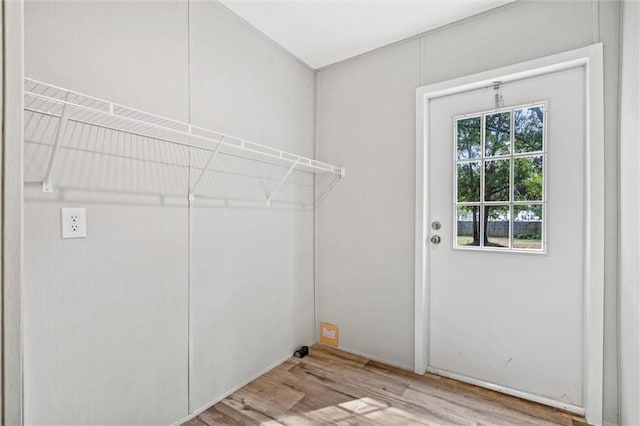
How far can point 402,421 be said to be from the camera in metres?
1.58

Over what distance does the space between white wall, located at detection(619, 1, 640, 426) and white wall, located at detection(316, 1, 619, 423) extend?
0.06 metres

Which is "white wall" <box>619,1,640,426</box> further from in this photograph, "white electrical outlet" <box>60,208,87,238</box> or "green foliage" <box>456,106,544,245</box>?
"white electrical outlet" <box>60,208,87,238</box>

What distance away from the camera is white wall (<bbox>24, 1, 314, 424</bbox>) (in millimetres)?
1107

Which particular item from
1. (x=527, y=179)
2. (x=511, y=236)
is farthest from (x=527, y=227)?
(x=527, y=179)

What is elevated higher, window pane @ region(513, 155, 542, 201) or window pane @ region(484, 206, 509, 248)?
window pane @ region(513, 155, 542, 201)

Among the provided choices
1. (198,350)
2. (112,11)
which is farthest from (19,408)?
(112,11)

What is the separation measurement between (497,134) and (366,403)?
1.75 meters

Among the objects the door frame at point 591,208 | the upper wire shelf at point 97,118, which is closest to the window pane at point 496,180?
the door frame at point 591,208

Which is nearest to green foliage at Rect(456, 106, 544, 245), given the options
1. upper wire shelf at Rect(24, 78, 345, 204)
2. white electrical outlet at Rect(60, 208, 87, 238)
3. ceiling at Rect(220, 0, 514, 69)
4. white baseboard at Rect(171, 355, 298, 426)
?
ceiling at Rect(220, 0, 514, 69)

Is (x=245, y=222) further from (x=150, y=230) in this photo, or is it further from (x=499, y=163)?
(x=499, y=163)

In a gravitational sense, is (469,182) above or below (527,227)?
above

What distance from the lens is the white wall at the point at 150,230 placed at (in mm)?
1107

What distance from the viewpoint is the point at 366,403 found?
5.67 feet

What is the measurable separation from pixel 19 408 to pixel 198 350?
1114 mm
